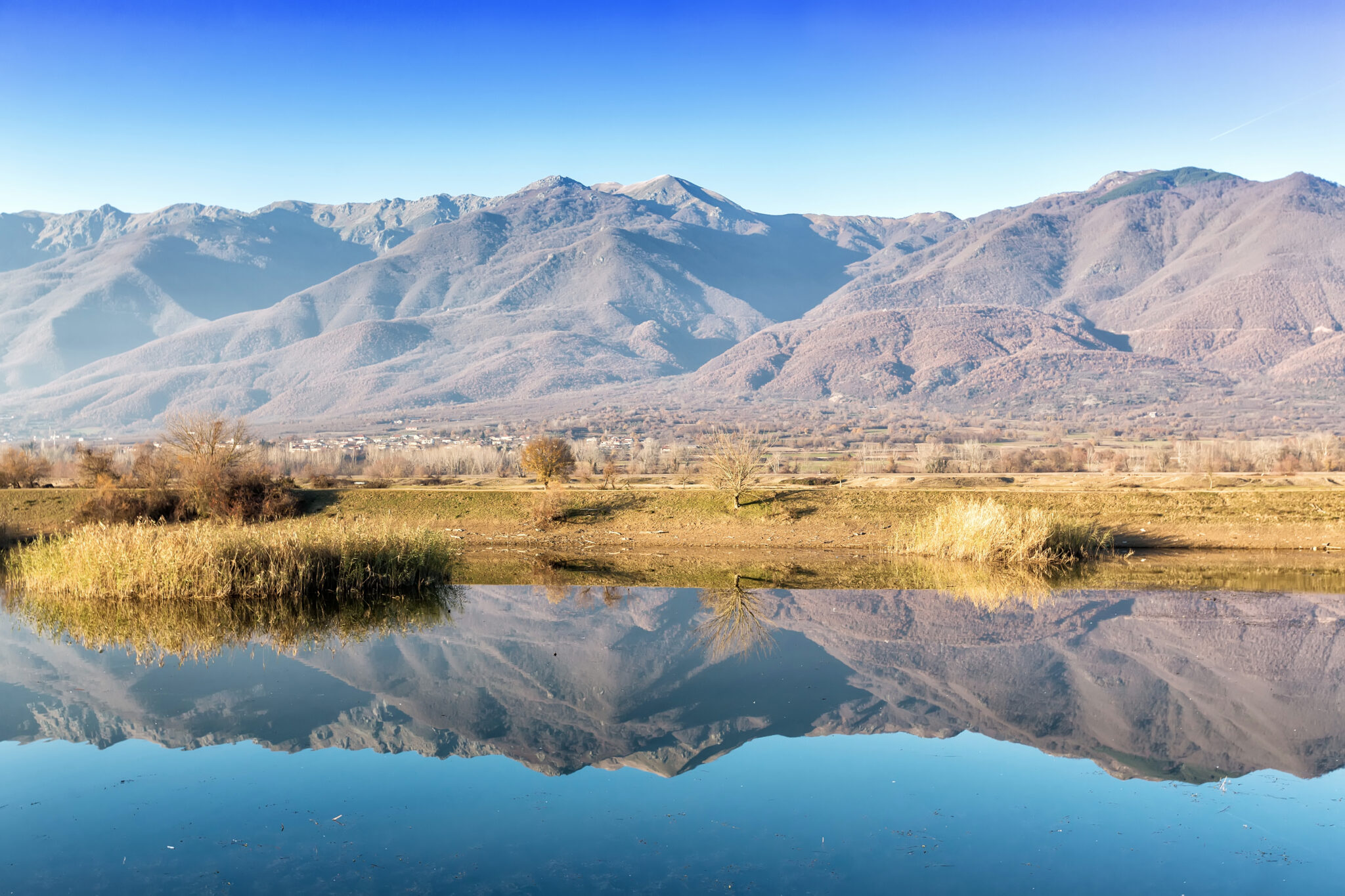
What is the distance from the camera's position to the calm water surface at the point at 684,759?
1014cm

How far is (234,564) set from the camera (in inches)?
913

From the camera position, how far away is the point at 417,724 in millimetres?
14898

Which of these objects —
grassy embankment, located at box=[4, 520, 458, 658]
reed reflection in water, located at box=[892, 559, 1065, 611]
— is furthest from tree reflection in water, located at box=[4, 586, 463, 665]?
reed reflection in water, located at box=[892, 559, 1065, 611]

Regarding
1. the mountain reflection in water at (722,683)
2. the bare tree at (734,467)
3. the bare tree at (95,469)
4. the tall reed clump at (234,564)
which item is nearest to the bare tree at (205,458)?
the bare tree at (95,469)

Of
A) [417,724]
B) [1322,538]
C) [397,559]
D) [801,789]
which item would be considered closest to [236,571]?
[397,559]

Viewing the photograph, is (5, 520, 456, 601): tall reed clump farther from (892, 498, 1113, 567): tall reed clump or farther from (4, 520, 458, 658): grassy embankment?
(892, 498, 1113, 567): tall reed clump

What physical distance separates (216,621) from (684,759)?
1317 centimetres

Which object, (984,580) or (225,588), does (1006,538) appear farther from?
(225,588)

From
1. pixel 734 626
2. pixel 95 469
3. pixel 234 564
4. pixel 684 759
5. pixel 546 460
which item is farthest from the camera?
pixel 95 469

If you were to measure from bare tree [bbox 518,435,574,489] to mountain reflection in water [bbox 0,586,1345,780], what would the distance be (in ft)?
65.6

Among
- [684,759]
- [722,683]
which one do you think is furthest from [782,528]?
[684,759]

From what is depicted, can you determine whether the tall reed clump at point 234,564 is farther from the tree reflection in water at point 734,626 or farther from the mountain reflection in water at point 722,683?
the tree reflection in water at point 734,626

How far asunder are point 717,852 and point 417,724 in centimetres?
627

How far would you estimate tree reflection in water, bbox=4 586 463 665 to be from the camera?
1967cm
